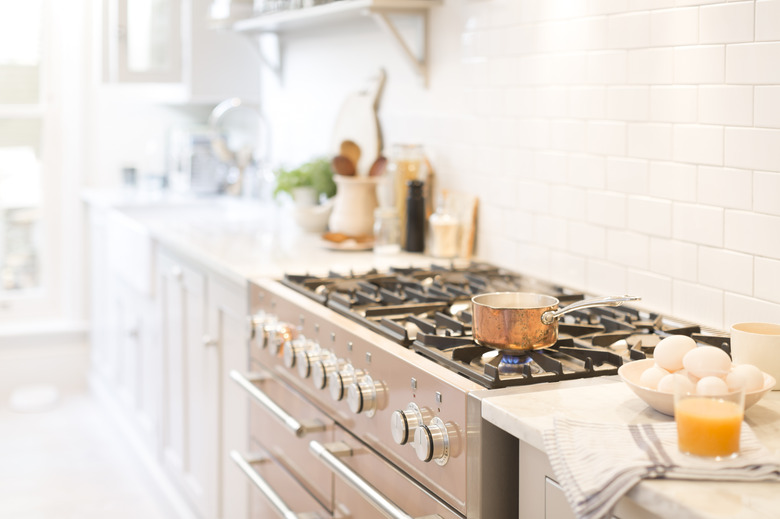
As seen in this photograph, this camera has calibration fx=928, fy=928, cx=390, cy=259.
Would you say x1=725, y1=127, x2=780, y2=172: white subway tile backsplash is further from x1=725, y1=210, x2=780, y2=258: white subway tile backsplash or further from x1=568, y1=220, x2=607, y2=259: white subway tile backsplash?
x1=568, y1=220, x2=607, y2=259: white subway tile backsplash

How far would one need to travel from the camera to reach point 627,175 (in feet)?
7.36

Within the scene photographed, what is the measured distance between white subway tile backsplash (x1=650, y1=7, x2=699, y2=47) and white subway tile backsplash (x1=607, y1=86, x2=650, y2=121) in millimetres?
120

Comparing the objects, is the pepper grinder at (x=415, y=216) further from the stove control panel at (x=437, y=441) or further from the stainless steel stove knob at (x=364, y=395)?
the stove control panel at (x=437, y=441)

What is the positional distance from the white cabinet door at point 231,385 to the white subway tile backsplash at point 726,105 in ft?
4.41

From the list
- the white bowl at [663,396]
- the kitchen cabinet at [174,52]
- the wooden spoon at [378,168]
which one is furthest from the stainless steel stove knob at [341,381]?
the kitchen cabinet at [174,52]

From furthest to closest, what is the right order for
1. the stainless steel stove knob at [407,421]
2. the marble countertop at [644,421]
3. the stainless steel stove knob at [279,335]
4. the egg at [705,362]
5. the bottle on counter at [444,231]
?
the bottle on counter at [444,231] → the stainless steel stove knob at [279,335] → the stainless steel stove knob at [407,421] → the egg at [705,362] → the marble countertop at [644,421]

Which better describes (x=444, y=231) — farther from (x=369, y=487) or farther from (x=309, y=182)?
(x=369, y=487)

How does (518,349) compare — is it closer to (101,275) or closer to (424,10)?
(424,10)

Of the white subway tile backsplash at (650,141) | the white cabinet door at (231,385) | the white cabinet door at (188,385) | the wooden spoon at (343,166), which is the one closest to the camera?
the white subway tile backsplash at (650,141)

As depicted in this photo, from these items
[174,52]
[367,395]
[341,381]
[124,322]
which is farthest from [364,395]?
[174,52]

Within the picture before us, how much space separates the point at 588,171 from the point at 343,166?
1.20m

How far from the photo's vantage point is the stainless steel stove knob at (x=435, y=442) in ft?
5.20

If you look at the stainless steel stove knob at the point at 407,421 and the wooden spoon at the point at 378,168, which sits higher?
the wooden spoon at the point at 378,168

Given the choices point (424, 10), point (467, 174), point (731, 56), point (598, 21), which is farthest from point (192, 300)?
point (731, 56)
